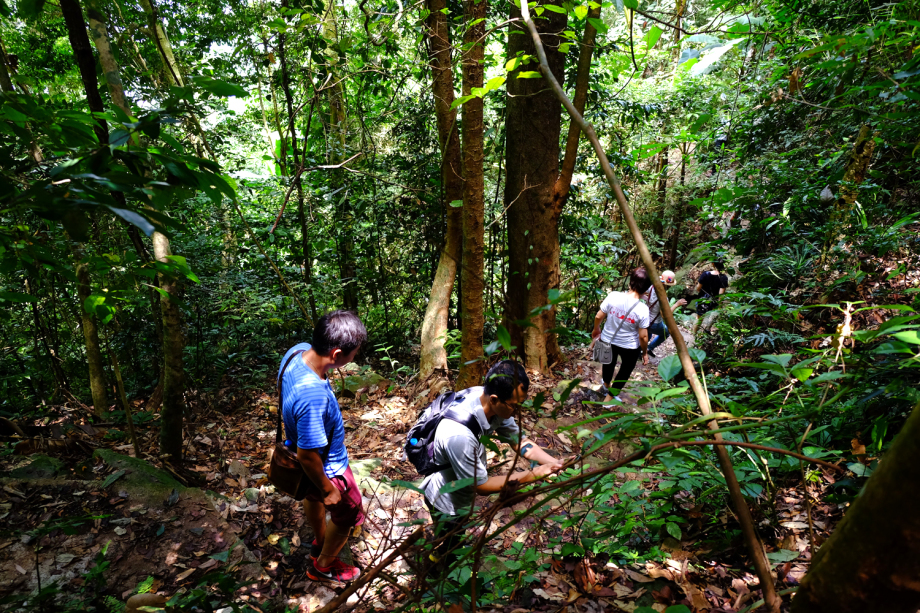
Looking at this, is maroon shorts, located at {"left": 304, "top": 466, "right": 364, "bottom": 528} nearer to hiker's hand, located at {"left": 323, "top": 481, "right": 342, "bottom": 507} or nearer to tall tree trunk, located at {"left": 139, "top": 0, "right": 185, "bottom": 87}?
hiker's hand, located at {"left": 323, "top": 481, "right": 342, "bottom": 507}

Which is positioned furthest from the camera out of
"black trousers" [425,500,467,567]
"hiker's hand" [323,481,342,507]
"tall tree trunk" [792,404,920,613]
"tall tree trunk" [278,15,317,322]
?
"tall tree trunk" [278,15,317,322]

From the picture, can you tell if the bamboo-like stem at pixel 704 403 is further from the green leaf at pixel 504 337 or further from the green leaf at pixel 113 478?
the green leaf at pixel 113 478

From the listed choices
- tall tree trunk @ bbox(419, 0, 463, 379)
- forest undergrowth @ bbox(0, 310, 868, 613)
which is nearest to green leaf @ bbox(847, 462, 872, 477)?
forest undergrowth @ bbox(0, 310, 868, 613)

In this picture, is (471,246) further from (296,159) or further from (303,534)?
(303,534)

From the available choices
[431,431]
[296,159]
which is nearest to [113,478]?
[431,431]

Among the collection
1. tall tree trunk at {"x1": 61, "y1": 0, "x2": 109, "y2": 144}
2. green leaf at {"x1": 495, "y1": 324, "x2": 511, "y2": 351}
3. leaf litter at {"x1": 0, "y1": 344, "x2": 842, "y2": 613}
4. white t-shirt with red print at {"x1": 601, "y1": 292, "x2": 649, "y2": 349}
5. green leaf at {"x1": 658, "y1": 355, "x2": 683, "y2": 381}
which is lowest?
leaf litter at {"x1": 0, "y1": 344, "x2": 842, "y2": 613}

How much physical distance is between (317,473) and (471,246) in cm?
275

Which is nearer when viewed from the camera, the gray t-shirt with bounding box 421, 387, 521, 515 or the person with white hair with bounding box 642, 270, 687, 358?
the gray t-shirt with bounding box 421, 387, 521, 515

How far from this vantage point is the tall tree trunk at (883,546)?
0.67 metres

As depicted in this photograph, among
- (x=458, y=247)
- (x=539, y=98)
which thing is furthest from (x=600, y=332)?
(x=539, y=98)

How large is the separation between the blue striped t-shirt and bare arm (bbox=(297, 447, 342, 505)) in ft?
0.14

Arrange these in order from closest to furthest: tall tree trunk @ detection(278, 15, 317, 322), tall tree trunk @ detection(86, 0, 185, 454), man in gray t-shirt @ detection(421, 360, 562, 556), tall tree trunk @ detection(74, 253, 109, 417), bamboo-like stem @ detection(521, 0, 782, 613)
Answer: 1. bamboo-like stem @ detection(521, 0, 782, 613)
2. man in gray t-shirt @ detection(421, 360, 562, 556)
3. tall tree trunk @ detection(86, 0, 185, 454)
4. tall tree trunk @ detection(74, 253, 109, 417)
5. tall tree trunk @ detection(278, 15, 317, 322)

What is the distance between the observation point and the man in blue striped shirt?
2646 mm

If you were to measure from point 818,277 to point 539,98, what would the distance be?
12.7 feet
